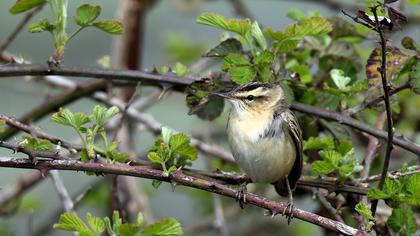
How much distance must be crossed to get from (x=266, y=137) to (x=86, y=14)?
128cm

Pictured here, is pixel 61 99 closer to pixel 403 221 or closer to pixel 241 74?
pixel 241 74

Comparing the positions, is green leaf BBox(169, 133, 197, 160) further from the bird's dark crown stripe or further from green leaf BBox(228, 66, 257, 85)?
the bird's dark crown stripe

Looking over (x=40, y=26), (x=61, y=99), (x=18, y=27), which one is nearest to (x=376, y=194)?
(x=40, y=26)

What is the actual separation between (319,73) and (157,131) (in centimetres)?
111

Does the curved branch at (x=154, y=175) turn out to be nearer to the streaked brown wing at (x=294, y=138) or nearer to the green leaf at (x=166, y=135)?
the green leaf at (x=166, y=135)

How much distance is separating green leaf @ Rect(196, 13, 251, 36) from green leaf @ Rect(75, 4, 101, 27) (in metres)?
0.45

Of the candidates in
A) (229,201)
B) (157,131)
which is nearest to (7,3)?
(229,201)

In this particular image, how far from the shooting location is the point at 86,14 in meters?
3.60

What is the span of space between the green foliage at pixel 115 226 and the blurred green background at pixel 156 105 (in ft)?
8.83

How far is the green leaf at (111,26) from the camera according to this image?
11.9 ft

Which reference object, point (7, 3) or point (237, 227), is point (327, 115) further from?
point (7, 3)

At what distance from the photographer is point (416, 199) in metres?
3.39

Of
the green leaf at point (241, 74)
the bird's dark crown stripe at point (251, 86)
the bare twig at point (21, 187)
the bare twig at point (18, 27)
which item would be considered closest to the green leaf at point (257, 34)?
the green leaf at point (241, 74)

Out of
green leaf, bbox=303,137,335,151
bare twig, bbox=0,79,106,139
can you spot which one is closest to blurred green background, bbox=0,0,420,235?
bare twig, bbox=0,79,106,139
